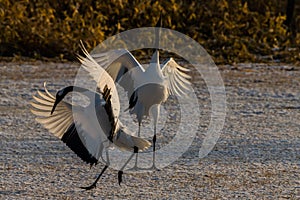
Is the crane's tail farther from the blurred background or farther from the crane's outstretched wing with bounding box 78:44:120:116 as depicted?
the blurred background

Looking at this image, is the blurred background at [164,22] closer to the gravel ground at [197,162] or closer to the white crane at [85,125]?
the gravel ground at [197,162]

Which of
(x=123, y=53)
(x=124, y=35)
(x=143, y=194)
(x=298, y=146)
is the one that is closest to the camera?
(x=143, y=194)

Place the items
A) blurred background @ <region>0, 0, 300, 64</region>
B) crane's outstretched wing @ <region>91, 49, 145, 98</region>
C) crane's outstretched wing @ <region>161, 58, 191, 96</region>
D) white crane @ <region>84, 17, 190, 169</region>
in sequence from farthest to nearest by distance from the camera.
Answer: blurred background @ <region>0, 0, 300, 64</region> → crane's outstretched wing @ <region>161, 58, 191, 96</region> → crane's outstretched wing @ <region>91, 49, 145, 98</region> → white crane @ <region>84, 17, 190, 169</region>

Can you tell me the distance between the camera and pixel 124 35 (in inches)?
516

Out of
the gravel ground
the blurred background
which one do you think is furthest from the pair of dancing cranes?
the blurred background

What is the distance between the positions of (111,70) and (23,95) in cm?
297

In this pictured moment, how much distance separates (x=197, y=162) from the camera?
718 cm

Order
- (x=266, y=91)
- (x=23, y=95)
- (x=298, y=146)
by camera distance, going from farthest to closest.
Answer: (x=266, y=91) < (x=23, y=95) < (x=298, y=146)

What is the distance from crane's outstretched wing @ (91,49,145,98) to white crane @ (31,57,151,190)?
36.3 inches

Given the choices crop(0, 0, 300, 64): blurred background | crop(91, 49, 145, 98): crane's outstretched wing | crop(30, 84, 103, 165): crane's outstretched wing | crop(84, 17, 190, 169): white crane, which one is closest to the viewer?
crop(30, 84, 103, 165): crane's outstretched wing

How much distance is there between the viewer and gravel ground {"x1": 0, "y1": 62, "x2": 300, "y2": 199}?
619 cm

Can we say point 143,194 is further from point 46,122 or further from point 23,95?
point 23,95

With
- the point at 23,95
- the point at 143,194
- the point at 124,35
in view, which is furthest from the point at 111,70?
the point at 124,35

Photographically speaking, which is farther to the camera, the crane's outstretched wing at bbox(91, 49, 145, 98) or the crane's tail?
the crane's outstretched wing at bbox(91, 49, 145, 98)
